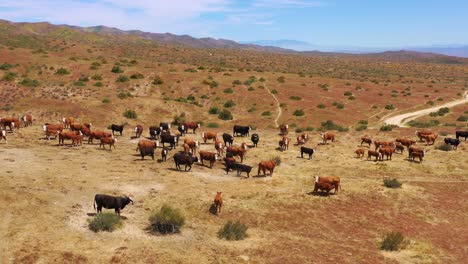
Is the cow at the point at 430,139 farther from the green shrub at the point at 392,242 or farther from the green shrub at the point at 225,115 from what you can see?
the green shrub at the point at 225,115

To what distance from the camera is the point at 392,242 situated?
16531 millimetres

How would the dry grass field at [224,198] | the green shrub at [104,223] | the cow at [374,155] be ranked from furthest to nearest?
the cow at [374,155] < the green shrub at [104,223] < the dry grass field at [224,198]

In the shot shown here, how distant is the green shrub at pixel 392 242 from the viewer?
1652 centimetres

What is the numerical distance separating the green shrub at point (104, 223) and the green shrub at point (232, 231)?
405 centimetres

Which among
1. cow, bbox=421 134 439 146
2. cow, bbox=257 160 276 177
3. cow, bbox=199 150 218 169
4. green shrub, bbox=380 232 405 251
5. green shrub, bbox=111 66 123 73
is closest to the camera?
green shrub, bbox=380 232 405 251

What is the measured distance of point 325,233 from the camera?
58.1 feet

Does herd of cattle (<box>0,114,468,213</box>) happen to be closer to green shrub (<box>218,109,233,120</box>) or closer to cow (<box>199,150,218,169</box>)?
cow (<box>199,150,218,169</box>)

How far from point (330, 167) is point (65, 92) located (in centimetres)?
3457

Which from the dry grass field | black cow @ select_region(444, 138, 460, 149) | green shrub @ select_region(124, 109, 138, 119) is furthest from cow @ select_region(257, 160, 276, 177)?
green shrub @ select_region(124, 109, 138, 119)

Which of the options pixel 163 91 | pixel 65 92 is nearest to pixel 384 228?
pixel 65 92

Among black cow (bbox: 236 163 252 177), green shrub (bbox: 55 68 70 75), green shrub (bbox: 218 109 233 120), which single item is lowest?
green shrub (bbox: 218 109 233 120)

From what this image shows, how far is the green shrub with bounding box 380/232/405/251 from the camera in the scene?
54.2 feet

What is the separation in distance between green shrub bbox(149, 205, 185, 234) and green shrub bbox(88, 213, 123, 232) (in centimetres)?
143

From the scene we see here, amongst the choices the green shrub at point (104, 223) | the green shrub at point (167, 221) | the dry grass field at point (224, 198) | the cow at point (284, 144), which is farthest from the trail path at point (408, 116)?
the green shrub at point (104, 223)
